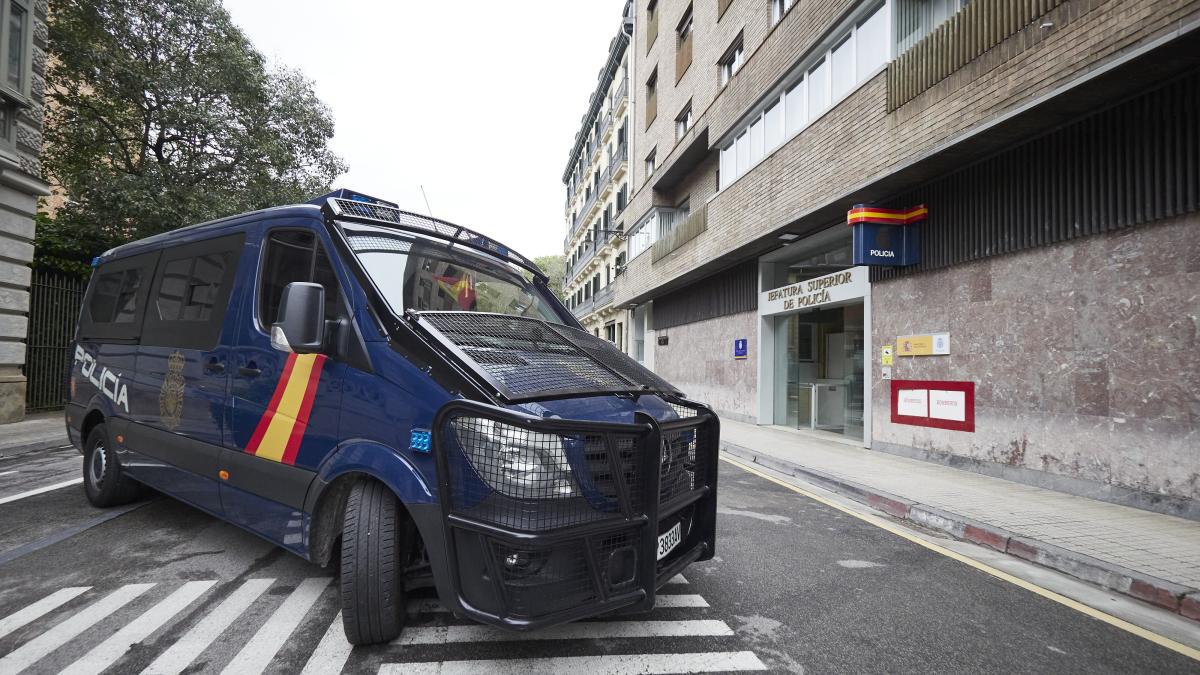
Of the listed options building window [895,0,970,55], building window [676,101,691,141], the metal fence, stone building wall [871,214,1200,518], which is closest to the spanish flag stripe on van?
stone building wall [871,214,1200,518]

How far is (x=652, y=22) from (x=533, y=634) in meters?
24.8

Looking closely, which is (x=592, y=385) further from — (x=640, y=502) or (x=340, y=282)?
(x=340, y=282)

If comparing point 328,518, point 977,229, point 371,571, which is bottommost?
point 371,571

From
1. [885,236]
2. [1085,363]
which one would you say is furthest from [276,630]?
[885,236]

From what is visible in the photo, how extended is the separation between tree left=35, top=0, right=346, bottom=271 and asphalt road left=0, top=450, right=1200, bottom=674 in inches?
452

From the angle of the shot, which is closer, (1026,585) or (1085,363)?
(1026,585)

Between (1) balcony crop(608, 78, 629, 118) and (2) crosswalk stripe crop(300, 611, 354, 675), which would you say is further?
(1) balcony crop(608, 78, 629, 118)

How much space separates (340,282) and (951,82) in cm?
796

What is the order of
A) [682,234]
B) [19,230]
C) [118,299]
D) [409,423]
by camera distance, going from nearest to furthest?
[409,423] < [118,299] < [19,230] < [682,234]

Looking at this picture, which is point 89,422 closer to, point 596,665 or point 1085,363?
point 596,665

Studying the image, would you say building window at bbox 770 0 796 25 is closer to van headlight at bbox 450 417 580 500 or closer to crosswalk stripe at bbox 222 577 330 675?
van headlight at bbox 450 417 580 500

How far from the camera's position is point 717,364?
16.7m

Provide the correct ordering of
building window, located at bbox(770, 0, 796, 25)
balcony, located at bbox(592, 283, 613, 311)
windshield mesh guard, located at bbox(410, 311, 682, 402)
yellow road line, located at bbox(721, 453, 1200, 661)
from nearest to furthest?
windshield mesh guard, located at bbox(410, 311, 682, 402)
yellow road line, located at bbox(721, 453, 1200, 661)
building window, located at bbox(770, 0, 796, 25)
balcony, located at bbox(592, 283, 613, 311)

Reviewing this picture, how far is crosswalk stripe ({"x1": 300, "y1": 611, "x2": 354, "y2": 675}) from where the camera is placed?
2469mm
